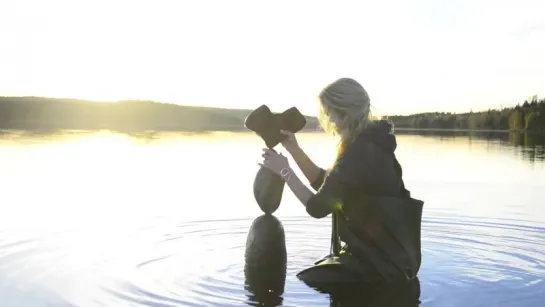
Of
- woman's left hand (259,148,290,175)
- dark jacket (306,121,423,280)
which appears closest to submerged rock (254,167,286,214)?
woman's left hand (259,148,290,175)

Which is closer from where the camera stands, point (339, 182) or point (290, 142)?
point (339, 182)

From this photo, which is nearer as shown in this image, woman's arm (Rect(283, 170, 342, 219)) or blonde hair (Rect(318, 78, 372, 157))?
woman's arm (Rect(283, 170, 342, 219))

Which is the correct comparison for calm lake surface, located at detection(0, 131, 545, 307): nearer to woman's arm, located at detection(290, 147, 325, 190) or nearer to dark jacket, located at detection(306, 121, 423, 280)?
dark jacket, located at detection(306, 121, 423, 280)

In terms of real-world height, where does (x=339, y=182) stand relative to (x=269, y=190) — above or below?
above

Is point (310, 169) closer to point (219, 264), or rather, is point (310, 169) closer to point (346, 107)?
point (346, 107)

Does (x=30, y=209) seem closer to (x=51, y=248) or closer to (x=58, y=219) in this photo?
(x=58, y=219)

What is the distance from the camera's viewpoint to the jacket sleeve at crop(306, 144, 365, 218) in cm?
636

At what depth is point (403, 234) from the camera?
6750mm

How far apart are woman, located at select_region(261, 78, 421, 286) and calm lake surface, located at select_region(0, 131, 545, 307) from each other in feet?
1.57

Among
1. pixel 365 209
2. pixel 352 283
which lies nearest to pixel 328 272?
pixel 352 283

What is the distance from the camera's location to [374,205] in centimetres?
654

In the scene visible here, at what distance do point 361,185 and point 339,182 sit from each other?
0.21 metres

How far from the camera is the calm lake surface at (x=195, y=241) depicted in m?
6.74

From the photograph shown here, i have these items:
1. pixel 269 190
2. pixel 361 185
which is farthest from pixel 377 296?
pixel 269 190
